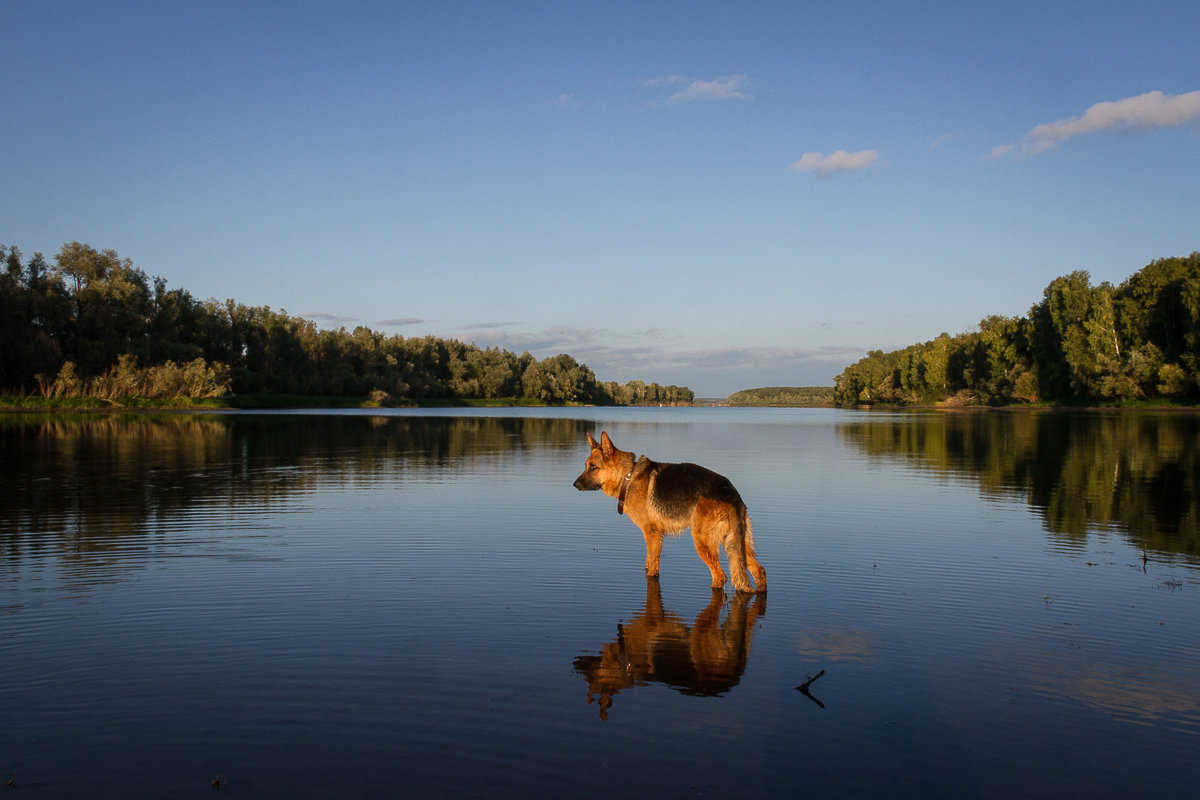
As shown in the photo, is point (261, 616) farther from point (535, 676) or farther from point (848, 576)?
point (848, 576)

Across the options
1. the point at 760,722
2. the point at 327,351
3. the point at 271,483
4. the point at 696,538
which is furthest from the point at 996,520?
the point at 327,351

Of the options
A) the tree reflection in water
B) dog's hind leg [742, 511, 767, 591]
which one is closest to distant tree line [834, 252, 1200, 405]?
the tree reflection in water

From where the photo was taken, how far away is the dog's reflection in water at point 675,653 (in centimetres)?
651

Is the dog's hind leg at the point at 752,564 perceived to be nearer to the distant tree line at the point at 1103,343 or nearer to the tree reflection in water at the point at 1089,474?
the tree reflection in water at the point at 1089,474

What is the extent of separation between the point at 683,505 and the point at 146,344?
309 ft

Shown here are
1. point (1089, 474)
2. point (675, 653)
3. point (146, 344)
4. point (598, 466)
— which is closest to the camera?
point (675, 653)

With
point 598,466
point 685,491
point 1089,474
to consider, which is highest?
point 598,466

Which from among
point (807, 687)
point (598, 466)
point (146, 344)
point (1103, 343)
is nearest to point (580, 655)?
point (807, 687)

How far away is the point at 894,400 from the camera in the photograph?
186 meters

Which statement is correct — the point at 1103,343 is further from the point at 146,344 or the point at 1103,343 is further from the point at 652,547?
the point at 146,344

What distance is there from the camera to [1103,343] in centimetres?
9344

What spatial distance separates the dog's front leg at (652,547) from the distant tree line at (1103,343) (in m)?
90.4

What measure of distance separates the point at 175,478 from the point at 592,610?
1746 cm

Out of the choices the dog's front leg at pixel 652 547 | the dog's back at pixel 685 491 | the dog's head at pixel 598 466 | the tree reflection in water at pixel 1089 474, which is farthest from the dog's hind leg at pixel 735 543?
the tree reflection in water at pixel 1089 474
